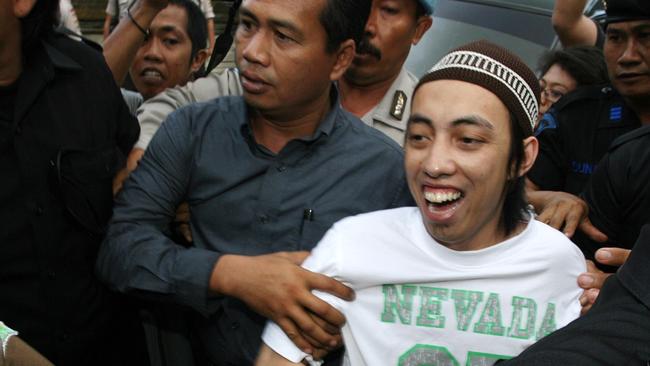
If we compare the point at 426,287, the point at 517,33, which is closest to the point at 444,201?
the point at 426,287

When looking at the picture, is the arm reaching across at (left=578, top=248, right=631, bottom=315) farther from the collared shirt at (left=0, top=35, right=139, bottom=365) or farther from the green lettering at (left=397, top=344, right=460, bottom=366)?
the collared shirt at (left=0, top=35, right=139, bottom=365)

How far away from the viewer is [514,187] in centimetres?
192

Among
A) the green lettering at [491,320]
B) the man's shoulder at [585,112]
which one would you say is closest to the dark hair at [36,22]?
the green lettering at [491,320]

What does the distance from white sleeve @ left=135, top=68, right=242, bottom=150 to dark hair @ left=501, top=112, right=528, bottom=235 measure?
957mm

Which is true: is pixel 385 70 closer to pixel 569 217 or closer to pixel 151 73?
pixel 569 217

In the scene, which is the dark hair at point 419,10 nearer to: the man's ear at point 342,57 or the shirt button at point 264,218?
the man's ear at point 342,57

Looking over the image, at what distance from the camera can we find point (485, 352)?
177 centimetres

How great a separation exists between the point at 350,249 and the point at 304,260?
107 mm

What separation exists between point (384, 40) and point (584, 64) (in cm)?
125

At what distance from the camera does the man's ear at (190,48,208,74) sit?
374 centimetres

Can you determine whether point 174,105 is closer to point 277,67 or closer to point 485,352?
point 277,67

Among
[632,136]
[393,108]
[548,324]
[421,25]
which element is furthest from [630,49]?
[548,324]

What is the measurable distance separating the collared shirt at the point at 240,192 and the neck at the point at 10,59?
1.38ft

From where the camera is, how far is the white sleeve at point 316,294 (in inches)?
66.8
